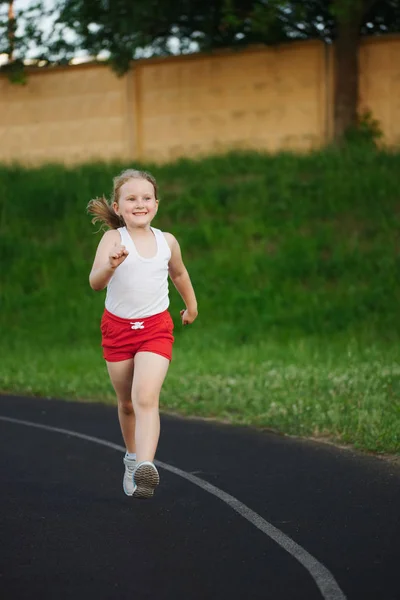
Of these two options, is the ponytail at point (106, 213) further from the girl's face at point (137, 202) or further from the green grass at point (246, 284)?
the green grass at point (246, 284)

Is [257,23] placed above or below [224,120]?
above

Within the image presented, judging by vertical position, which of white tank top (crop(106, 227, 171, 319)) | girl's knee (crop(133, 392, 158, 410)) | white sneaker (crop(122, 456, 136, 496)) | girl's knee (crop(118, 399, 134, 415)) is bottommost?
white sneaker (crop(122, 456, 136, 496))

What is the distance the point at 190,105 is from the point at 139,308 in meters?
14.6

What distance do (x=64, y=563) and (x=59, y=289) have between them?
42.7 feet

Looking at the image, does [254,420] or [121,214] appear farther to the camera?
[254,420]

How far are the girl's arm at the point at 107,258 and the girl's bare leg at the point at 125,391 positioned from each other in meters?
Result: 0.57

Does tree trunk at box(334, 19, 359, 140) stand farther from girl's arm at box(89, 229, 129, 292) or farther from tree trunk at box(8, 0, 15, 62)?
girl's arm at box(89, 229, 129, 292)

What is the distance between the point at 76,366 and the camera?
1534 cm

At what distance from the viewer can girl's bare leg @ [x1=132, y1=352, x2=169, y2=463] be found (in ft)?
23.7

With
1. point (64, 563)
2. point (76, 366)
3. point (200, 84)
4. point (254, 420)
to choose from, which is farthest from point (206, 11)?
point (64, 563)

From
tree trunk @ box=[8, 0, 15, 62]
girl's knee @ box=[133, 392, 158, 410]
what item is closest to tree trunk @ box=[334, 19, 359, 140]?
tree trunk @ box=[8, 0, 15, 62]

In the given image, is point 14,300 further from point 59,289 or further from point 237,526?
point 237,526

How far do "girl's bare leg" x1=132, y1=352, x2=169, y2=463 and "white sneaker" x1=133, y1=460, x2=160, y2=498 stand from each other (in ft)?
0.23

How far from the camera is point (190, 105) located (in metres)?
21.5
